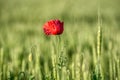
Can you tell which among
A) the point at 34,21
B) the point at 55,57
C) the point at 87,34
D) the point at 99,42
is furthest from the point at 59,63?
the point at 34,21

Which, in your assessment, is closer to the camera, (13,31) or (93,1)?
(13,31)

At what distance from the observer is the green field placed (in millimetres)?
3010

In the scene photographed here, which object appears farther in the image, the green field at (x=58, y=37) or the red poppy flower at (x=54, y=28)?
the green field at (x=58, y=37)

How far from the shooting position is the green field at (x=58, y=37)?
3.01 meters

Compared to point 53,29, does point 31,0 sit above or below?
above

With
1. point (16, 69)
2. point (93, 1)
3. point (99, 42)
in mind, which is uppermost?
point (93, 1)

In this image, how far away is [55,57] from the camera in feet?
6.89

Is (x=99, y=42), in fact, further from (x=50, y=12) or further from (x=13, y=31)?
(x=50, y=12)

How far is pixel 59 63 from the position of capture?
2057 mm

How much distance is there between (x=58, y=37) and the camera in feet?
6.89

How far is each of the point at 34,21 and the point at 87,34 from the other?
107 inches

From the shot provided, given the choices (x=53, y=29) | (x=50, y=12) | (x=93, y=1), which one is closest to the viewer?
(x=53, y=29)

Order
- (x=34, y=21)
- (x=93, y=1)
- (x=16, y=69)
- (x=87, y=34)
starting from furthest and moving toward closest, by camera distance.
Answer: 1. (x=93, y=1)
2. (x=34, y=21)
3. (x=87, y=34)
4. (x=16, y=69)

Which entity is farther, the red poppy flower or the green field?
the green field
